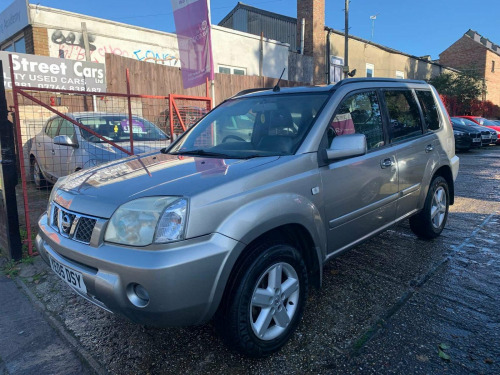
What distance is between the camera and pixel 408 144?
3.71 metres

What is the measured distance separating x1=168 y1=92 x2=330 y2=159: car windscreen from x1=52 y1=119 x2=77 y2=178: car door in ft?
10.4

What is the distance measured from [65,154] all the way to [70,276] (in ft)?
15.1

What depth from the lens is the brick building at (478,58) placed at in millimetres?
35594

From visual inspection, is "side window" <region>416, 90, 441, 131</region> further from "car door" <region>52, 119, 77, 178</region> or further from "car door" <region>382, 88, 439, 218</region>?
"car door" <region>52, 119, 77, 178</region>

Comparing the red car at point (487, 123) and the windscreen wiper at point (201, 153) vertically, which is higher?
the red car at point (487, 123)

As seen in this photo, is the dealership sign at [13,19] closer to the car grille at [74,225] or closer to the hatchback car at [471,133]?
the car grille at [74,225]

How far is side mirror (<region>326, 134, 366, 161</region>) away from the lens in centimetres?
267

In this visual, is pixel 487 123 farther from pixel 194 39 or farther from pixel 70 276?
pixel 70 276

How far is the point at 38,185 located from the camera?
7500mm

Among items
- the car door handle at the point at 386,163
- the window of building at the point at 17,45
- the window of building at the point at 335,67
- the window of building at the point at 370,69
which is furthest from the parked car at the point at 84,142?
the window of building at the point at 370,69

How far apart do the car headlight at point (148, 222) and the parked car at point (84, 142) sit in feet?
11.2

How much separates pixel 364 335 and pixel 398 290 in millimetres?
818

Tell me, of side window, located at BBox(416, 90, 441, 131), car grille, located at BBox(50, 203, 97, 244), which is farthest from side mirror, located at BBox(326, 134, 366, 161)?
side window, located at BBox(416, 90, 441, 131)

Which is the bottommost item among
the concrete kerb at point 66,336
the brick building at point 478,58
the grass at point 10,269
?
the concrete kerb at point 66,336
